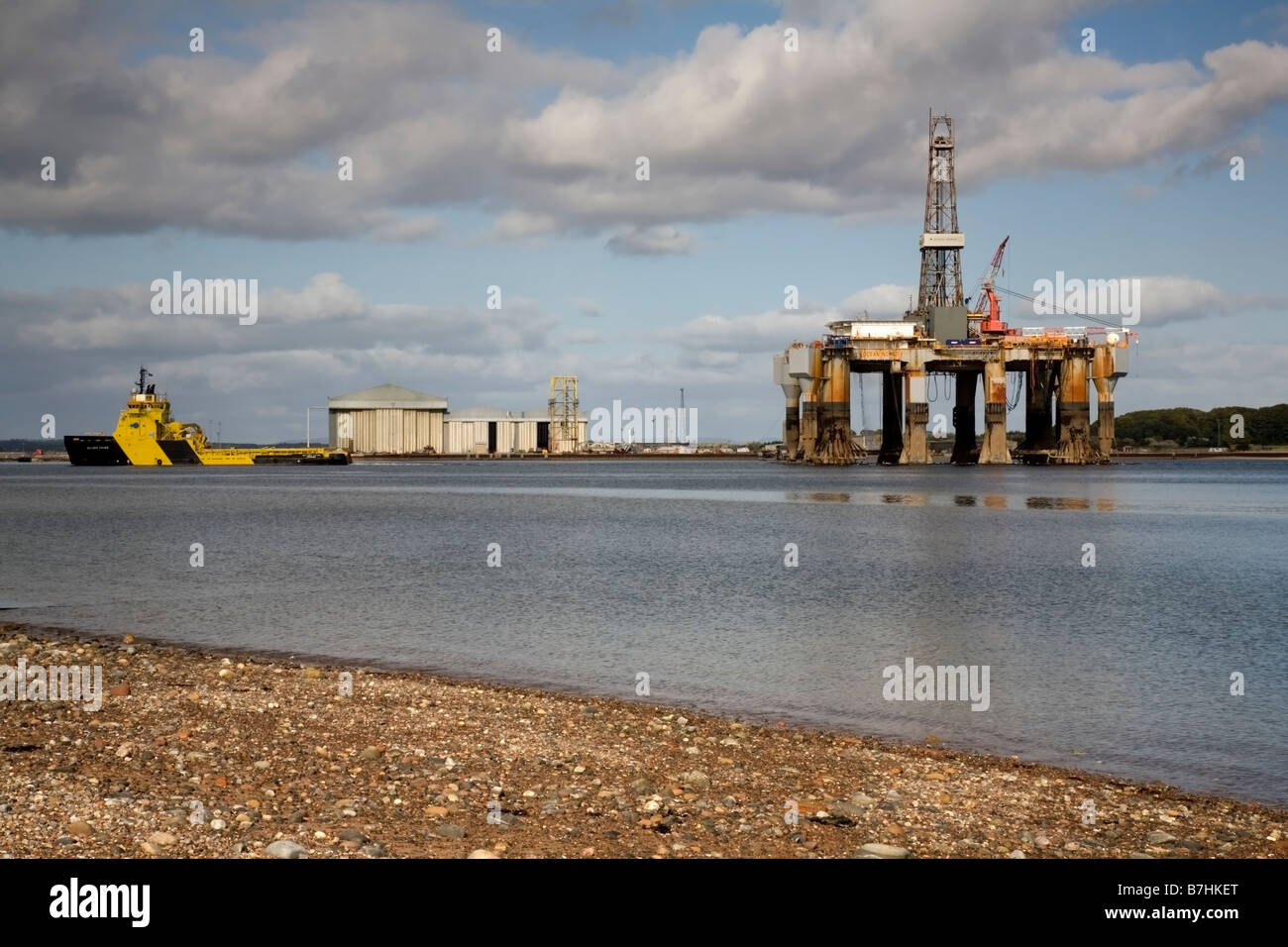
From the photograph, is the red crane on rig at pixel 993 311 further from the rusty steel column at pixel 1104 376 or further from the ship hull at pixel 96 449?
the ship hull at pixel 96 449

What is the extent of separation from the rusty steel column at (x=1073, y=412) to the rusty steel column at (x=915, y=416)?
708 inches

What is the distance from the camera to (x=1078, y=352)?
15250cm

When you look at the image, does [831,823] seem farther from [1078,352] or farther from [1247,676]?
[1078,352]

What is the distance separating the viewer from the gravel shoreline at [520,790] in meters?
11.6

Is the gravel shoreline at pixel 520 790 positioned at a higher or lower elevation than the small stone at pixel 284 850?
lower

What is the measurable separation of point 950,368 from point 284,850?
5897 inches

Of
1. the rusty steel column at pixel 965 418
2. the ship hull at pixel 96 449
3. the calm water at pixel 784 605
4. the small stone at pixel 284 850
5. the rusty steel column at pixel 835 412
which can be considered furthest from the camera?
the ship hull at pixel 96 449

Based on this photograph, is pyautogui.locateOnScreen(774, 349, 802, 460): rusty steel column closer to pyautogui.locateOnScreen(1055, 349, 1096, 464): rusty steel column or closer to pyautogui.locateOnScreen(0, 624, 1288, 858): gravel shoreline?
pyautogui.locateOnScreen(1055, 349, 1096, 464): rusty steel column

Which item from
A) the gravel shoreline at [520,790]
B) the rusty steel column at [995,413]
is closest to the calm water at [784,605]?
the gravel shoreline at [520,790]

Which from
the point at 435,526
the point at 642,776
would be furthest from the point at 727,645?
the point at 435,526

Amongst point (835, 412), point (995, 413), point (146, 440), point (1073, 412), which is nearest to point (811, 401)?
point (835, 412)

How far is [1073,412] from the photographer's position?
155 m

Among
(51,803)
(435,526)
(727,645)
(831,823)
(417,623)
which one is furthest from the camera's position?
(435,526)
